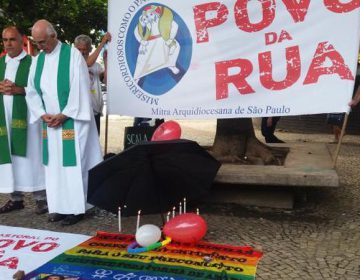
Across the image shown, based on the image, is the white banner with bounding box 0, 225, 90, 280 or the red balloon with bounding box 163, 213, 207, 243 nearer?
the white banner with bounding box 0, 225, 90, 280

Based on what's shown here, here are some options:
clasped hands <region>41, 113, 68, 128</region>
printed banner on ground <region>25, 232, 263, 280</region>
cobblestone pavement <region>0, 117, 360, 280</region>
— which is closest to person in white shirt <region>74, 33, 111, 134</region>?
clasped hands <region>41, 113, 68, 128</region>

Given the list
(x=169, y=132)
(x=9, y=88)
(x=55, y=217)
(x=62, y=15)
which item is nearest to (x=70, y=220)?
(x=55, y=217)

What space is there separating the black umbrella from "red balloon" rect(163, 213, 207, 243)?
36 centimetres

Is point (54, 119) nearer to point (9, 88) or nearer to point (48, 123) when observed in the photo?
point (48, 123)

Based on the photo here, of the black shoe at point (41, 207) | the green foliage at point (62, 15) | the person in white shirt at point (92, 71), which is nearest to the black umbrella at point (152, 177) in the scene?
the black shoe at point (41, 207)

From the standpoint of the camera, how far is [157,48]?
202 inches

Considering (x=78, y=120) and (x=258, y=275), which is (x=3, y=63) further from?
(x=258, y=275)

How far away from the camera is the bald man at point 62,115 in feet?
14.6

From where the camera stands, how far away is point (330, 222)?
181 inches

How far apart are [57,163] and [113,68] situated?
4.57ft

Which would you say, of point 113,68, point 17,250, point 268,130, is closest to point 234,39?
point 113,68

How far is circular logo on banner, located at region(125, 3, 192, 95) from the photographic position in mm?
5027

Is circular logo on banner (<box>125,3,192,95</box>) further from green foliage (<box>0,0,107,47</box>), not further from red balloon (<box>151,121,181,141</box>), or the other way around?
green foliage (<box>0,0,107,47</box>)

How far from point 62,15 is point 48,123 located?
2.84 meters
